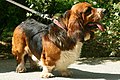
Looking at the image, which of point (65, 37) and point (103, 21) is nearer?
point (65, 37)

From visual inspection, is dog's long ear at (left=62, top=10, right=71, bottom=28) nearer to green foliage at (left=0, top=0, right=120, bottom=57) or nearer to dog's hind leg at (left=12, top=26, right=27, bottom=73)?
dog's hind leg at (left=12, top=26, right=27, bottom=73)

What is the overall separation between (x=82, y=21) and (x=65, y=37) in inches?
15.9

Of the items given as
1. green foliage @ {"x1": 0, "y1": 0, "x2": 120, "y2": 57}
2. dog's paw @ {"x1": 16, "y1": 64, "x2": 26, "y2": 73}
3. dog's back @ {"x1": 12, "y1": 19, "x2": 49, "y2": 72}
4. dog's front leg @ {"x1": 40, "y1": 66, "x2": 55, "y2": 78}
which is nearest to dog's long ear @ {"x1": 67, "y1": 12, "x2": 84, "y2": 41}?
dog's back @ {"x1": 12, "y1": 19, "x2": 49, "y2": 72}

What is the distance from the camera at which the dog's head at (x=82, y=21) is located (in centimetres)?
577

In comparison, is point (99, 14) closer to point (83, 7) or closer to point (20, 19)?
point (83, 7)

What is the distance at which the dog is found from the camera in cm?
581

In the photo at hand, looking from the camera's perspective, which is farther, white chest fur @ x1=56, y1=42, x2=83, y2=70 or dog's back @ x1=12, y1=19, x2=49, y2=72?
dog's back @ x1=12, y1=19, x2=49, y2=72

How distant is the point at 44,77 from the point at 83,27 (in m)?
1.18

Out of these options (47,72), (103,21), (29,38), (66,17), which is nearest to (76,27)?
(66,17)

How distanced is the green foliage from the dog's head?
234cm

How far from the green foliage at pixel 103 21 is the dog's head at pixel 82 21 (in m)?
2.34

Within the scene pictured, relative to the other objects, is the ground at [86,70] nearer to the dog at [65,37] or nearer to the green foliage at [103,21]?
the dog at [65,37]

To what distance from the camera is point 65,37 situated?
19.4 feet

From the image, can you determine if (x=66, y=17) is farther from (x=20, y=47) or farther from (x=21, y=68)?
(x=21, y=68)
